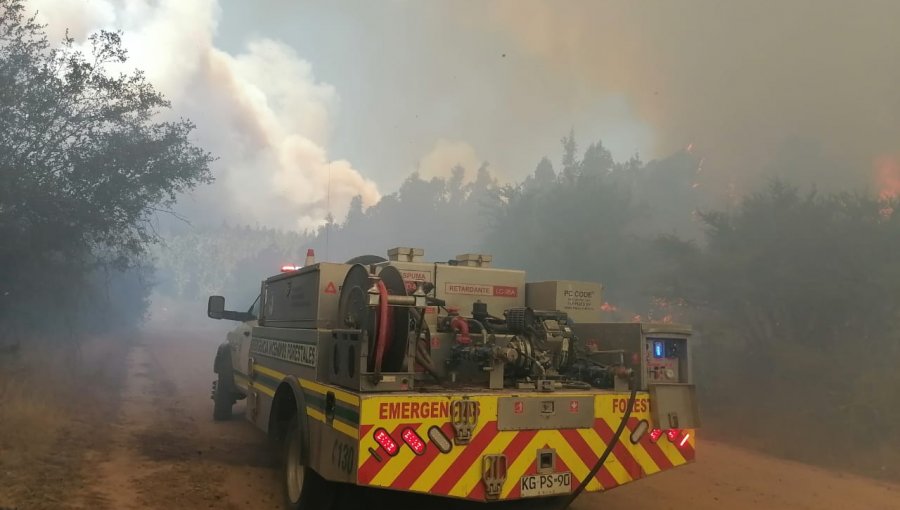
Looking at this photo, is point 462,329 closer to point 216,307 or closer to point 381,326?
point 381,326

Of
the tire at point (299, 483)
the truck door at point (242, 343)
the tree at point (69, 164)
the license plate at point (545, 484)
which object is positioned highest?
the tree at point (69, 164)

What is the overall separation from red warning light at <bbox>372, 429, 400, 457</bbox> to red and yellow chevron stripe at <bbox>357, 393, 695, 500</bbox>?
21 mm

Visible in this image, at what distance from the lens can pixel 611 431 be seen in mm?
4977

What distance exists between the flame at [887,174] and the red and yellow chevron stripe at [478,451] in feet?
62.4

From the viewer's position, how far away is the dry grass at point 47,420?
6234mm

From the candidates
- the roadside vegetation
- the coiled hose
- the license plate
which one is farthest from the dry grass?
the coiled hose

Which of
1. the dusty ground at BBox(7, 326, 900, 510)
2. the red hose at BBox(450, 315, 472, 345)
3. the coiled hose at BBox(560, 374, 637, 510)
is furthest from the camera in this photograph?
the dusty ground at BBox(7, 326, 900, 510)

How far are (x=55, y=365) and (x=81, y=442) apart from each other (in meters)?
8.93

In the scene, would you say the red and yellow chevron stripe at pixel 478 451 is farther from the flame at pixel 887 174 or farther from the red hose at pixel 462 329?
the flame at pixel 887 174

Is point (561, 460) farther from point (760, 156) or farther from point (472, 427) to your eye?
point (760, 156)

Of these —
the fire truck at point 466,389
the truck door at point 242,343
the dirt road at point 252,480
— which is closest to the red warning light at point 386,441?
the fire truck at point 466,389

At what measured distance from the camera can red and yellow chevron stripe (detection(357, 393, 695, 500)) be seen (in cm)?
423

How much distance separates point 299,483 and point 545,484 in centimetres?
217

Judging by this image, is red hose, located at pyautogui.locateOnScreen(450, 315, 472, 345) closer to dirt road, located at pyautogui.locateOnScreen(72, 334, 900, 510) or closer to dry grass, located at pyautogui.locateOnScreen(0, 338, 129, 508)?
dirt road, located at pyautogui.locateOnScreen(72, 334, 900, 510)
